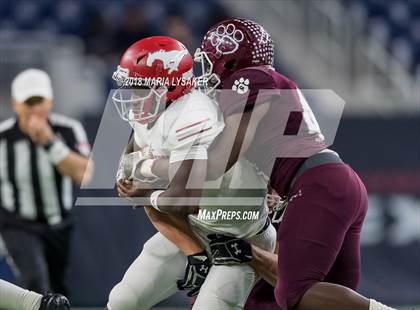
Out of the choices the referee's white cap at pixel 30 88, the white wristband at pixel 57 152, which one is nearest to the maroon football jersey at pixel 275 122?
the white wristband at pixel 57 152

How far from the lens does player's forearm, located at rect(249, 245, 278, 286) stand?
144 inches

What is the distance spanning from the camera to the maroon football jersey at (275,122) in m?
3.51

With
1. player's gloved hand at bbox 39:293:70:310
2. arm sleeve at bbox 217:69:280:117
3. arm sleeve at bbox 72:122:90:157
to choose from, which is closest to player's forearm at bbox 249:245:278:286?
arm sleeve at bbox 217:69:280:117

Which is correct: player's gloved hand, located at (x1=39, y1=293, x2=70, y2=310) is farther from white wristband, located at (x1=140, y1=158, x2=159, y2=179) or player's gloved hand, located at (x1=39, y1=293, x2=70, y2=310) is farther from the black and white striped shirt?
the black and white striped shirt

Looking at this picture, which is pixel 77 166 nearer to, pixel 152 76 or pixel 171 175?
pixel 152 76

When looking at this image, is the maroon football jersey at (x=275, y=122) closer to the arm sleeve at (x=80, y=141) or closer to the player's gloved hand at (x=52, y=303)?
the player's gloved hand at (x=52, y=303)

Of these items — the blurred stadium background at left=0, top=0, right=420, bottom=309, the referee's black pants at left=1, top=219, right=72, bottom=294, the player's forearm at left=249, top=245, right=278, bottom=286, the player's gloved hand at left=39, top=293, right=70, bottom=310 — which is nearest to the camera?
the player's forearm at left=249, top=245, right=278, bottom=286

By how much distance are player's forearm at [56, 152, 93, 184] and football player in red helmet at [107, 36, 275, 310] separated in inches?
68.8

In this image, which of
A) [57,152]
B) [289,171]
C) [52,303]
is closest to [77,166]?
[57,152]

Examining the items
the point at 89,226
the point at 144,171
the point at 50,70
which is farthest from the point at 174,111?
the point at 50,70

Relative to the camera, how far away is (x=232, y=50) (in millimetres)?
3646

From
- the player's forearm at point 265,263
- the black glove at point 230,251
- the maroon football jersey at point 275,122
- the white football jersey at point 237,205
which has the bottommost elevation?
the player's forearm at point 265,263

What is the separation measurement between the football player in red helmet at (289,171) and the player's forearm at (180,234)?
9cm

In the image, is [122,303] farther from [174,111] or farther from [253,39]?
[253,39]
